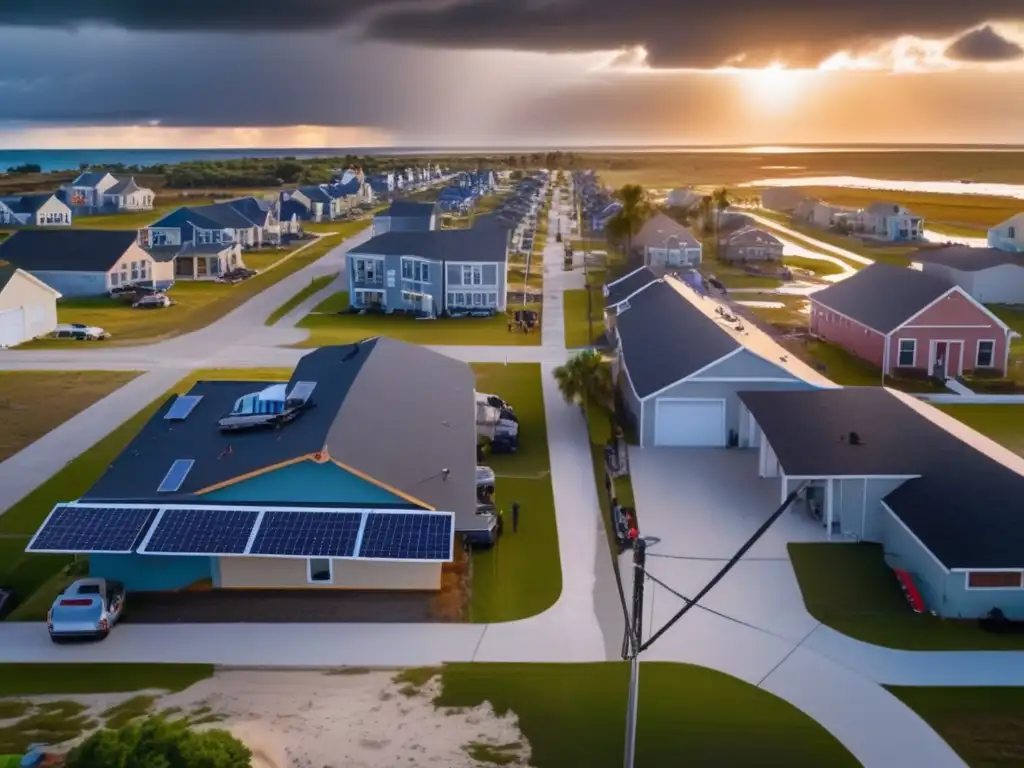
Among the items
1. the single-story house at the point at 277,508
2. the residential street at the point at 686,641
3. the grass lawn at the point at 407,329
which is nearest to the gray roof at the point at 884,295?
the grass lawn at the point at 407,329

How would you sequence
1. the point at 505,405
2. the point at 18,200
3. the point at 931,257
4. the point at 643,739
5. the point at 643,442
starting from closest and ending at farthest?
the point at 643,739
the point at 643,442
the point at 505,405
the point at 931,257
the point at 18,200

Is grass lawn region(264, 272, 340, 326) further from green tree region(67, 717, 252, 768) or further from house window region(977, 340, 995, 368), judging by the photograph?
green tree region(67, 717, 252, 768)

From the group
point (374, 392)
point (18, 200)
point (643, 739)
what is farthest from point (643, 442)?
point (18, 200)

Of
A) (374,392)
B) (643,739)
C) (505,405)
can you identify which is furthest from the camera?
(505,405)

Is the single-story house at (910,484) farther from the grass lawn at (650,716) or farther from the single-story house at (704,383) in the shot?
the grass lawn at (650,716)

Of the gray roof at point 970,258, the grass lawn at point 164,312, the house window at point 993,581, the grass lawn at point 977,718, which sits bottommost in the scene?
the grass lawn at point 977,718

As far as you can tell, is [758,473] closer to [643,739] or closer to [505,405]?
[505,405]
